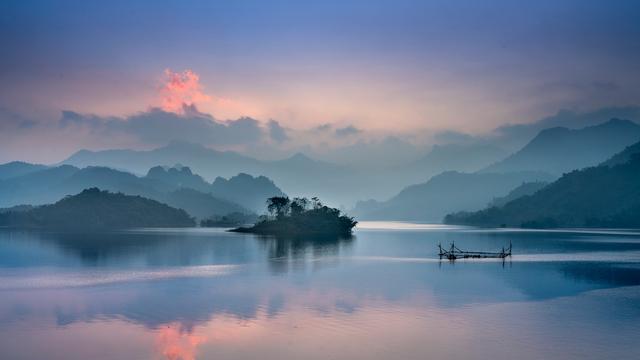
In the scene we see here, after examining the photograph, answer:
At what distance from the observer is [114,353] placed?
37.2m

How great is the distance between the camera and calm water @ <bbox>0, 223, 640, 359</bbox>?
1521 inches

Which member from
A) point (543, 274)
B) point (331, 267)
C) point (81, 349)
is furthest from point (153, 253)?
point (81, 349)

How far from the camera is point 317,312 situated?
5191 centimetres

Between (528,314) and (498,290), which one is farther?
(498,290)

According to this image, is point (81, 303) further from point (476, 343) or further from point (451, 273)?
point (451, 273)

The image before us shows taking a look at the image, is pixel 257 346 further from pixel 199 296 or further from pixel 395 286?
pixel 395 286

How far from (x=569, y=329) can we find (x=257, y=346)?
22786 millimetres

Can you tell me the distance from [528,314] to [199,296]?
3089cm

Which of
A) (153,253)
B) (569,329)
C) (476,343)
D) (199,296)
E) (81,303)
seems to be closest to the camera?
(476,343)

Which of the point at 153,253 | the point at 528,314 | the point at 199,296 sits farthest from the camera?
the point at 153,253

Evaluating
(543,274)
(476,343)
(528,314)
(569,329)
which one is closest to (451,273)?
Result: (543,274)

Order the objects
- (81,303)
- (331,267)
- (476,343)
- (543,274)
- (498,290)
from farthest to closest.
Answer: (331,267) → (543,274) → (498,290) → (81,303) → (476,343)

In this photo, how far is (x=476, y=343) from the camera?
132 ft

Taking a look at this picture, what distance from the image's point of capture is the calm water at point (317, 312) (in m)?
38.6
